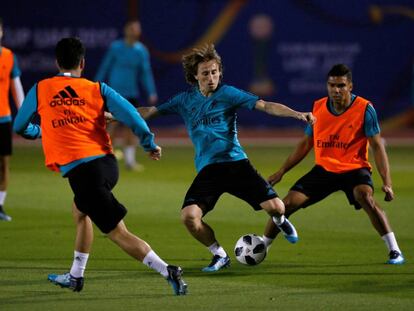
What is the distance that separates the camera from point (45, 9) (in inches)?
1142

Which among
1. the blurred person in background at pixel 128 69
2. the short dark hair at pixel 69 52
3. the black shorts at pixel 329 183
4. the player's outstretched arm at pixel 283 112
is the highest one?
the short dark hair at pixel 69 52

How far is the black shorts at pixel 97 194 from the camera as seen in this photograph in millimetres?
8914

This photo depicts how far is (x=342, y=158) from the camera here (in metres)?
Result: 11.1

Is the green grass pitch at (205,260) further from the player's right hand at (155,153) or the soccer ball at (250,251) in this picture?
the player's right hand at (155,153)

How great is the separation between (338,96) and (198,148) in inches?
63.3

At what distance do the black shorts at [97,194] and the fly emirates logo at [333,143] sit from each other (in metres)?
2.86

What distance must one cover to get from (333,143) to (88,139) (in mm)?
3019

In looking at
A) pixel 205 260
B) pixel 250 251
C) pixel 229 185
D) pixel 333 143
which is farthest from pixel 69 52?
pixel 333 143

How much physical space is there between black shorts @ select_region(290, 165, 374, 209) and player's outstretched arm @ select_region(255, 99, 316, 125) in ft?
4.40

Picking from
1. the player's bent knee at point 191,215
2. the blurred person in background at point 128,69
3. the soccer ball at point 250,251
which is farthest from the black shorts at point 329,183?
the blurred person in background at point 128,69

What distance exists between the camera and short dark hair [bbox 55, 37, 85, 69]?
9000 mm

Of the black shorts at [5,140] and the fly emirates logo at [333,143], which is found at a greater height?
the fly emirates logo at [333,143]

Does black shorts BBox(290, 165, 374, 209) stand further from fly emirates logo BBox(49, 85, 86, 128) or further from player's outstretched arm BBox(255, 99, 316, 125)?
fly emirates logo BBox(49, 85, 86, 128)

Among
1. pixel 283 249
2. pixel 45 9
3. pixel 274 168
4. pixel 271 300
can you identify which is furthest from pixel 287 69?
pixel 271 300
